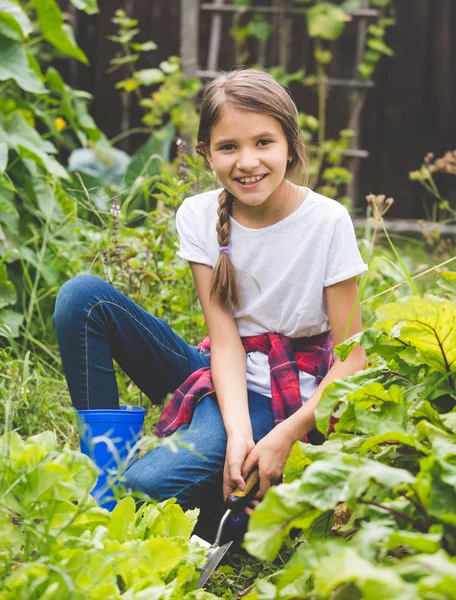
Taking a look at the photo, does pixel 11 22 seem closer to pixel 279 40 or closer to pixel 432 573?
pixel 432 573

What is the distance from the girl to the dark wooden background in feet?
9.99

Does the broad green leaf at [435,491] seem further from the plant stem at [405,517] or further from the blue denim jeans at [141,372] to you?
the blue denim jeans at [141,372]

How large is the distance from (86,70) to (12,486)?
4.10 metres

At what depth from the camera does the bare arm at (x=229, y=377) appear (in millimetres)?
1637

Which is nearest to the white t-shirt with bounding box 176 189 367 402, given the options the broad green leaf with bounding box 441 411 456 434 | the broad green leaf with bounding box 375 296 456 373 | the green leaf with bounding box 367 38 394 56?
the broad green leaf with bounding box 375 296 456 373

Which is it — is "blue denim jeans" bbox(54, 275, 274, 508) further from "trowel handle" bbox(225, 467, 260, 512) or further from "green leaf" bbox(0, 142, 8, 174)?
"green leaf" bbox(0, 142, 8, 174)

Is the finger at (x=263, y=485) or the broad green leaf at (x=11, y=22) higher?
the broad green leaf at (x=11, y=22)

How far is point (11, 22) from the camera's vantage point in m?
2.46

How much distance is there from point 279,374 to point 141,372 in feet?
1.17

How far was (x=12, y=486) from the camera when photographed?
3.40 feet

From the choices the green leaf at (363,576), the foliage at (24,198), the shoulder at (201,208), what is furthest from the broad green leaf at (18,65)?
the green leaf at (363,576)

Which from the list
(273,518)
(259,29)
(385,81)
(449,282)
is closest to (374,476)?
Answer: (273,518)

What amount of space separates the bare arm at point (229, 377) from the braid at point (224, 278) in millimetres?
26

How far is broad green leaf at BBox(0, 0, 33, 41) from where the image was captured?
2.45 m
